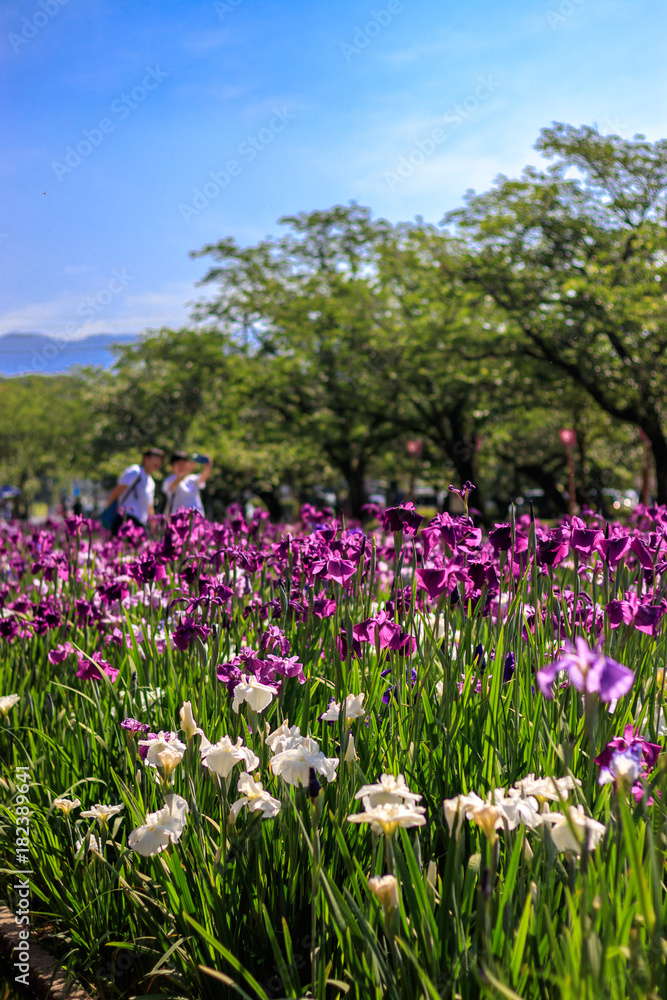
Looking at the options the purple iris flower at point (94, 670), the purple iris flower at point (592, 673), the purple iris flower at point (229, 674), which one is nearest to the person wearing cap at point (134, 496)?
the purple iris flower at point (94, 670)

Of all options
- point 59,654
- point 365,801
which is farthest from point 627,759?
point 59,654

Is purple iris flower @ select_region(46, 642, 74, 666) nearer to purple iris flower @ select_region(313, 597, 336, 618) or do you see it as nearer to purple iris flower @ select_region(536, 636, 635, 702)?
purple iris flower @ select_region(313, 597, 336, 618)

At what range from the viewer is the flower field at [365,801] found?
1456mm

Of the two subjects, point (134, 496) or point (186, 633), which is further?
point (134, 496)

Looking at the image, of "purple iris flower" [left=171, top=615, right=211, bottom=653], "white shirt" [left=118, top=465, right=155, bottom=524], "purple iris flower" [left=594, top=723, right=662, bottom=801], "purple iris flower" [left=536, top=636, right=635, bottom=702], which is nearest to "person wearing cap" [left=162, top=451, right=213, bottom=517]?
"white shirt" [left=118, top=465, right=155, bottom=524]

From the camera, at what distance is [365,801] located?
5.05 feet

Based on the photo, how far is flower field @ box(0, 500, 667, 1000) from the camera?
A: 1.46 metres

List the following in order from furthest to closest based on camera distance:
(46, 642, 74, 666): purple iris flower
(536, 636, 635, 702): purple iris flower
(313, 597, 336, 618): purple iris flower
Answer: (46, 642, 74, 666): purple iris flower, (313, 597, 336, 618): purple iris flower, (536, 636, 635, 702): purple iris flower

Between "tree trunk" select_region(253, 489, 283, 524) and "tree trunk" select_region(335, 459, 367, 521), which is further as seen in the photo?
"tree trunk" select_region(253, 489, 283, 524)

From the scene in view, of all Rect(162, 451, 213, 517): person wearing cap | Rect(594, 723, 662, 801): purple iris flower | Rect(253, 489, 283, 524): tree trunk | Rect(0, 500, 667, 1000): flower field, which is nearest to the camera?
Rect(594, 723, 662, 801): purple iris flower

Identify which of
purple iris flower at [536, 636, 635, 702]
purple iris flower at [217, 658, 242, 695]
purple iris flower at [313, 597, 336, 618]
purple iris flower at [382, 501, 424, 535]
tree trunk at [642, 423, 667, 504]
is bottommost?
purple iris flower at [217, 658, 242, 695]

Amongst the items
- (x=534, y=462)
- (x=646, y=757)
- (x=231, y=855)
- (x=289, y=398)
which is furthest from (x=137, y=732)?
(x=534, y=462)

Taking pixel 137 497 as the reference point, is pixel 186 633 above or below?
below

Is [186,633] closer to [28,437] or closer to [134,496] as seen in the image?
[134,496]
